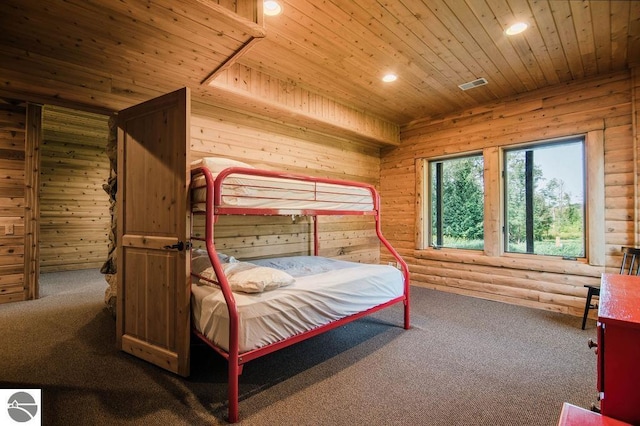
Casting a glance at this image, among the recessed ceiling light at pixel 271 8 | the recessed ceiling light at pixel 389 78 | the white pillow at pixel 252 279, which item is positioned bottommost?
the white pillow at pixel 252 279

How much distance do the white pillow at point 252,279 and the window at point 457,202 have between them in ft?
11.3

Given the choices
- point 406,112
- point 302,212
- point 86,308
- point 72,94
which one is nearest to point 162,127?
point 72,94

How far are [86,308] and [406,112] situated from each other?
501 cm

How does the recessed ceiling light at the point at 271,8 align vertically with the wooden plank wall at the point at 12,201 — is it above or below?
above

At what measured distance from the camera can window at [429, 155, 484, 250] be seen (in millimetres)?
4422

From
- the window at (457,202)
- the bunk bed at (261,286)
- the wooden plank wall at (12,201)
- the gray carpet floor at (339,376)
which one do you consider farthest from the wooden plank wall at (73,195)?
the window at (457,202)

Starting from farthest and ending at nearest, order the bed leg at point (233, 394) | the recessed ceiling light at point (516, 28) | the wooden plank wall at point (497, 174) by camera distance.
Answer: the wooden plank wall at point (497, 174), the recessed ceiling light at point (516, 28), the bed leg at point (233, 394)

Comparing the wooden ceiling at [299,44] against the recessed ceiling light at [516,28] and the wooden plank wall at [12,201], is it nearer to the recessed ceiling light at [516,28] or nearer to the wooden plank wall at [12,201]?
the recessed ceiling light at [516,28]

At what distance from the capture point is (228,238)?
3.54 metres

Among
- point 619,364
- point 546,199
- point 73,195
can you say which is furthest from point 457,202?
point 73,195

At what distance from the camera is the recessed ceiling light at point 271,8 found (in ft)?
7.14

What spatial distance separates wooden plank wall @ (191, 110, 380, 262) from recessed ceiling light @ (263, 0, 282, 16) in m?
1.49

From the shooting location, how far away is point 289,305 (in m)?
1.98

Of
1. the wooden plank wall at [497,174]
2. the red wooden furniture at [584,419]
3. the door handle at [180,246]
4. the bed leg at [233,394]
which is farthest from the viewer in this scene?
the wooden plank wall at [497,174]
